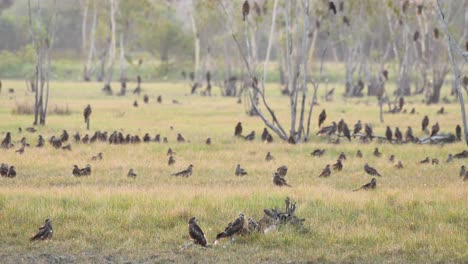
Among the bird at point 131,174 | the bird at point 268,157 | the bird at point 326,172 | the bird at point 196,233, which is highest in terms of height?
the bird at point 196,233

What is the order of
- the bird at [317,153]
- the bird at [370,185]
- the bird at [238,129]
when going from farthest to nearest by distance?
the bird at [238,129]
the bird at [317,153]
the bird at [370,185]

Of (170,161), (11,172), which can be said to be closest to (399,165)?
(170,161)

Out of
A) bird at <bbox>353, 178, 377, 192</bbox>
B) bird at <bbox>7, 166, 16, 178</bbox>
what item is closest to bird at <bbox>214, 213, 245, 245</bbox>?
bird at <bbox>353, 178, 377, 192</bbox>

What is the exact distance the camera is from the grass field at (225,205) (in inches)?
408

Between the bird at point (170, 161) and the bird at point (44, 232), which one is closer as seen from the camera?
the bird at point (44, 232)

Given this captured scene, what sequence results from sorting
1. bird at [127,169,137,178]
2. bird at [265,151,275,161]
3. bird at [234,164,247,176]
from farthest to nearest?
bird at [265,151,275,161], bird at [234,164,247,176], bird at [127,169,137,178]

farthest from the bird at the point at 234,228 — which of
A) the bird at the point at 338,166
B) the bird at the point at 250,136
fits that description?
the bird at the point at 250,136

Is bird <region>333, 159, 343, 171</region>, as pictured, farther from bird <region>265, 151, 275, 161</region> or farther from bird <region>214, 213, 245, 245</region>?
bird <region>214, 213, 245, 245</region>

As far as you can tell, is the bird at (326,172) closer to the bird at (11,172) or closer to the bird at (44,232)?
the bird at (11,172)

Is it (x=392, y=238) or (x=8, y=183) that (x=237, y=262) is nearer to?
(x=392, y=238)

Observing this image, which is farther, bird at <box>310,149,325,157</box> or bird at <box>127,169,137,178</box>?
bird at <box>310,149,325,157</box>

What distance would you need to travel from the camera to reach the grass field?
10.4m

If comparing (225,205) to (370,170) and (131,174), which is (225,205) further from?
(370,170)

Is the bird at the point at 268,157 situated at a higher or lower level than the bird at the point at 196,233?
lower
